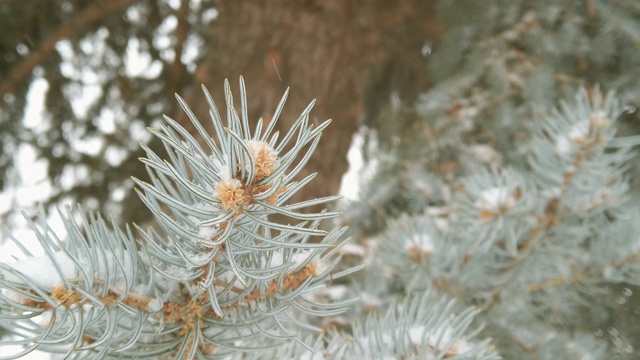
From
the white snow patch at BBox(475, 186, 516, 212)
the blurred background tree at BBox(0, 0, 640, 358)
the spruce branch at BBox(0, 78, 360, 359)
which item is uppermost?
the blurred background tree at BBox(0, 0, 640, 358)

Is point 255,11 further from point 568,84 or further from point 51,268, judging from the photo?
point 51,268

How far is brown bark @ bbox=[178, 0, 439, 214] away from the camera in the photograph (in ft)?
4.11

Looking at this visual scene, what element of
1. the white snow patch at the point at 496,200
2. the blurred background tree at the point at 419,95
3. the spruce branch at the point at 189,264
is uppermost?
the blurred background tree at the point at 419,95

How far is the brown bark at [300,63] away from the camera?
125cm

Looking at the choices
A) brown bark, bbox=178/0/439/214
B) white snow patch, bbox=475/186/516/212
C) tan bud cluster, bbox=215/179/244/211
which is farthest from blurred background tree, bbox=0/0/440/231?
tan bud cluster, bbox=215/179/244/211

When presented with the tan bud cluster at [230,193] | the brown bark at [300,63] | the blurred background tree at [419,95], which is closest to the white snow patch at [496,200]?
the blurred background tree at [419,95]

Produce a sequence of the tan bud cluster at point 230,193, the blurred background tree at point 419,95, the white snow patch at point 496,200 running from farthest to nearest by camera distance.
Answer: the blurred background tree at point 419,95
the white snow patch at point 496,200
the tan bud cluster at point 230,193

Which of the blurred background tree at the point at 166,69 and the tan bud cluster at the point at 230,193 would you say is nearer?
the tan bud cluster at the point at 230,193

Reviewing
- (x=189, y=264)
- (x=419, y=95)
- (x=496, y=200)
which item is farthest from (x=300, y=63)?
(x=189, y=264)

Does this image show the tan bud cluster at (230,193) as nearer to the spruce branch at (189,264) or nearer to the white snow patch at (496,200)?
the spruce branch at (189,264)

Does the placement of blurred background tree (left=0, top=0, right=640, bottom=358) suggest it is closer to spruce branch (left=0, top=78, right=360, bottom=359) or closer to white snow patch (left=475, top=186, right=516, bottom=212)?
white snow patch (left=475, top=186, right=516, bottom=212)

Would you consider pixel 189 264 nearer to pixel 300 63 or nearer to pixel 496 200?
pixel 496 200

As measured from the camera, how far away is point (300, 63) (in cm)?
130

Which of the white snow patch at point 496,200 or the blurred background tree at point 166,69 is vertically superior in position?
the blurred background tree at point 166,69
